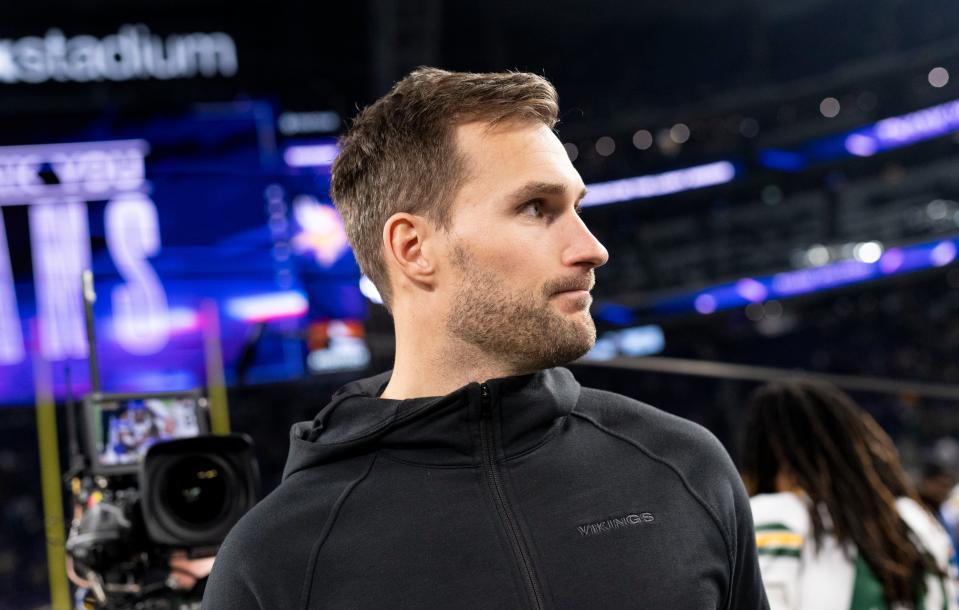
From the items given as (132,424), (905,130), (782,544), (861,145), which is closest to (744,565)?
(782,544)

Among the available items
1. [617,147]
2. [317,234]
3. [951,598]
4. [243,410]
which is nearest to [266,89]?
[317,234]

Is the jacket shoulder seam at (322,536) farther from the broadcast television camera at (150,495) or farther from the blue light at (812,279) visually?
the blue light at (812,279)

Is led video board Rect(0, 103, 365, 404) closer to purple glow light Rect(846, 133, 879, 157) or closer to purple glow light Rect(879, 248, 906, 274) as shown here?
purple glow light Rect(879, 248, 906, 274)

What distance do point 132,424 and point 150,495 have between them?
1.48 ft

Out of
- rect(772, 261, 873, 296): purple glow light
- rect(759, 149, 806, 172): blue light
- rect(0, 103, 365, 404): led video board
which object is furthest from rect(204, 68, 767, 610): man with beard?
rect(759, 149, 806, 172): blue light

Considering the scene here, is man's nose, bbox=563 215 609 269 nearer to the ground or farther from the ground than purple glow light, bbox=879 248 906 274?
farther from the ground

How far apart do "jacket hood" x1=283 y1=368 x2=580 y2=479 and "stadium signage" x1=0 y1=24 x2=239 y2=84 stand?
10.3 metres

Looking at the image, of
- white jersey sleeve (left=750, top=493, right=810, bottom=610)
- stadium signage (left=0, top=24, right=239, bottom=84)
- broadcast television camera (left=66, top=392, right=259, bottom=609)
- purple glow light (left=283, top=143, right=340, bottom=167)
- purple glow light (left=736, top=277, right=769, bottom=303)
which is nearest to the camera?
broadcast television camera (left=66, top=392, right=259, bottom=609)

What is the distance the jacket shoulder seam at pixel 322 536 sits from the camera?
44.1 inches

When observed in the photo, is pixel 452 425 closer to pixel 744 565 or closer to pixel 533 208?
pixel 533 208

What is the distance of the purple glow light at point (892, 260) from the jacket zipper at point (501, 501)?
15881 mm

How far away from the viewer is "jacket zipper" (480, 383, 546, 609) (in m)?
1.12

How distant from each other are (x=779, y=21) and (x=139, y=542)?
18729 mm

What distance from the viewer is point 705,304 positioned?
16844mm
